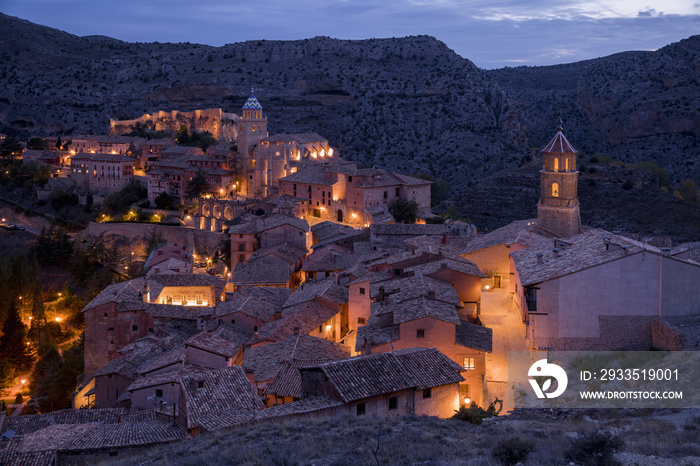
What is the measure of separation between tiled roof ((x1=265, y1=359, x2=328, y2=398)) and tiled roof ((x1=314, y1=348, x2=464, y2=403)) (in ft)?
7.04

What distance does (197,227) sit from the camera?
45.4 m

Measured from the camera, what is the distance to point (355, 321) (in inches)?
909

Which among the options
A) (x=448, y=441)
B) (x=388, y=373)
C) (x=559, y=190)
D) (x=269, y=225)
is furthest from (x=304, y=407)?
(x=269, y=225)

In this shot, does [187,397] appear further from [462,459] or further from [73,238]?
[73,238]

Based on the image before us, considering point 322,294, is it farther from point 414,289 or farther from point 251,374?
point 251,374

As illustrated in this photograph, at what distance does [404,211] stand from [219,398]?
26028 mm

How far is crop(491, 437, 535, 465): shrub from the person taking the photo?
29.3 feet

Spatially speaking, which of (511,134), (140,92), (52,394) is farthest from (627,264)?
(140,92)

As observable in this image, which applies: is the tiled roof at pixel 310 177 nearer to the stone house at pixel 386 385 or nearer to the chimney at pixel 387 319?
the chimney at pixel 387 319

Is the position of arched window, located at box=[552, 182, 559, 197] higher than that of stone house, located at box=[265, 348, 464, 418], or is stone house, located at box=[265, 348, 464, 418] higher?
arched window, located at box=[552, 182, 559, 197]

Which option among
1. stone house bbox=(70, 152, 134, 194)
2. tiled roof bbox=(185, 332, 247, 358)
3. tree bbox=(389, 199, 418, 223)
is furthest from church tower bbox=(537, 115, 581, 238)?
stone house bbox=(70, 152, 134, 194)

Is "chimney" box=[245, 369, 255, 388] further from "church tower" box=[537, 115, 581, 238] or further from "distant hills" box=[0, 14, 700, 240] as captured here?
"distant hills" box=[0, 14, 700, 240]

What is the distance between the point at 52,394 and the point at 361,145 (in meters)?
51.3

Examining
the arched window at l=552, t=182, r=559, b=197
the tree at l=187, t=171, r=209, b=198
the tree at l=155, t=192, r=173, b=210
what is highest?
the arched window at l=552, t=182, r=559, b=197
